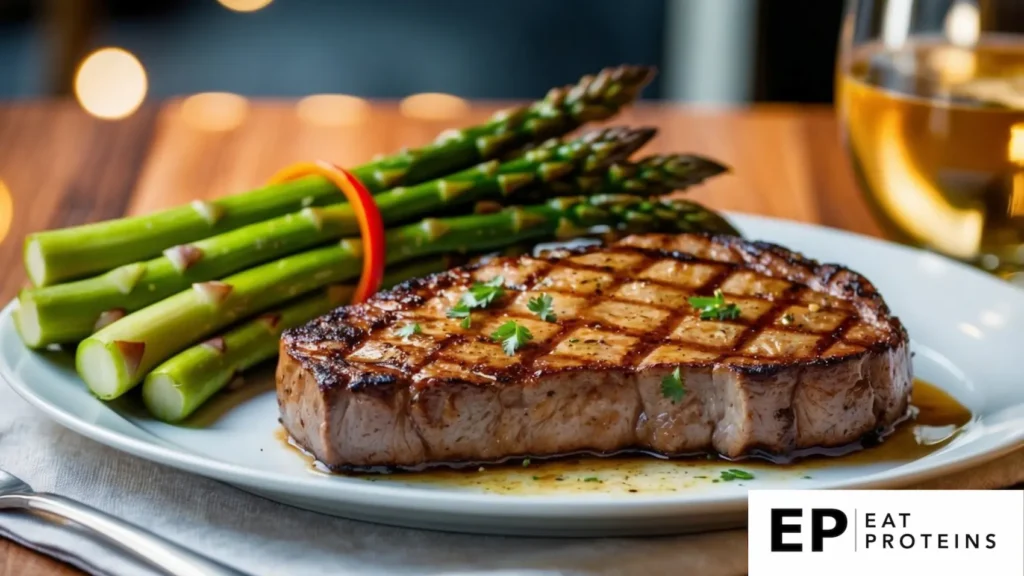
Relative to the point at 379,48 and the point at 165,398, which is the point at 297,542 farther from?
the point at 379,48

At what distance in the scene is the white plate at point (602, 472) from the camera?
216 cm

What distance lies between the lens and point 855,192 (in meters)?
4.87

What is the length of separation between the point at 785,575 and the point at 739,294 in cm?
90

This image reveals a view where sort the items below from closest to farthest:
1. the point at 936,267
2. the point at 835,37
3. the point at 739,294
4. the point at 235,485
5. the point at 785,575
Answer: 1. the point at 785,575
2. the point at 235,485
3. the point at 739,294
4. the point at 936,267
5. the point at 835,37

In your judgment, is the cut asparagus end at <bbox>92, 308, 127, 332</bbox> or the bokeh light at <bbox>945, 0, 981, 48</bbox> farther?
the bokeh light at <bbox>945, 0, 981, 48</bbox>

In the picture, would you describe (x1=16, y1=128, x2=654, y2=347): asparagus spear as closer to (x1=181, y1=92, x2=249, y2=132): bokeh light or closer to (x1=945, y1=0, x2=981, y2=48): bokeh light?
(x1=945, y1=0, x2=981, y2=48): bokeh light

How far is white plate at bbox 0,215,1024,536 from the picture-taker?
2.16m

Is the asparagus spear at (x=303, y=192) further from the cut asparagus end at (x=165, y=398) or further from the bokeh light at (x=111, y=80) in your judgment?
the bokeh light at (x=111, y=80)

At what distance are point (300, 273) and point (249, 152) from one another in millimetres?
2187

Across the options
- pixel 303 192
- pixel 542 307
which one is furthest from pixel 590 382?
pixel 303 192

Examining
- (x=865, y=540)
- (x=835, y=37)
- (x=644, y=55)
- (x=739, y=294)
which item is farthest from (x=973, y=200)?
(x=644, y=55)

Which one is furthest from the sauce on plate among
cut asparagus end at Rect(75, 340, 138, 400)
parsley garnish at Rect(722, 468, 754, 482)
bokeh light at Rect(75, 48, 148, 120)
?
bokeh light at Rect(75, 48, 148, 120)

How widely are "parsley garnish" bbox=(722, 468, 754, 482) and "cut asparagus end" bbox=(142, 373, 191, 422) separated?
3.90 ft

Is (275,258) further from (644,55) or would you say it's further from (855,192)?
(644,55)
